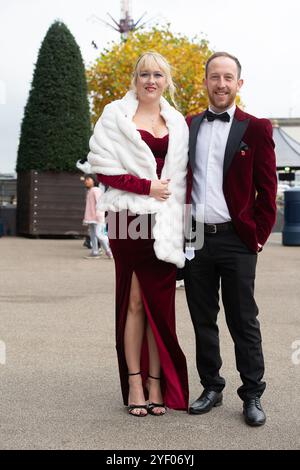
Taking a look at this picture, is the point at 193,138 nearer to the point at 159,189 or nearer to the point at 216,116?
the point at 216,116

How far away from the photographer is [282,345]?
6.61 meters

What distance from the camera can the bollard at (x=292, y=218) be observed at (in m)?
19.3

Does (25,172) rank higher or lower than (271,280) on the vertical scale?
higher

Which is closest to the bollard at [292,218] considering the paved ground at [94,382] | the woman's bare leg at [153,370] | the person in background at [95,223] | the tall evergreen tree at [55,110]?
the person in background at [95,223]

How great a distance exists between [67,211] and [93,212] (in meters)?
6.80

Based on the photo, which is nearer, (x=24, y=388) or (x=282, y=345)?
(x=24, y=388)

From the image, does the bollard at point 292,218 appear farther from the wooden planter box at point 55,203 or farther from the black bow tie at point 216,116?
the black bow tie at point 216,116

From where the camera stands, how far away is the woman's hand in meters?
4.39

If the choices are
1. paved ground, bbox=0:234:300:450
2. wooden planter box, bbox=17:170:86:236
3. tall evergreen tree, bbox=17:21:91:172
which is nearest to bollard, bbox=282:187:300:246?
wooden planter box, bbox=17:170:86:236

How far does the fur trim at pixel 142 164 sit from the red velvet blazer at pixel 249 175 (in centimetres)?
28

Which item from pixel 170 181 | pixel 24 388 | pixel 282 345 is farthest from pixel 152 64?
pixel 282 345

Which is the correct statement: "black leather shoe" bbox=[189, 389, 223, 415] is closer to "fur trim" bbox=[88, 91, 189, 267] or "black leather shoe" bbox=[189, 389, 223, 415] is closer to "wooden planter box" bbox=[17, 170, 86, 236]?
"fur trim" bbox=[88, 91, 189, 267]

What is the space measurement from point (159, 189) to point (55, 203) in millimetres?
18155
